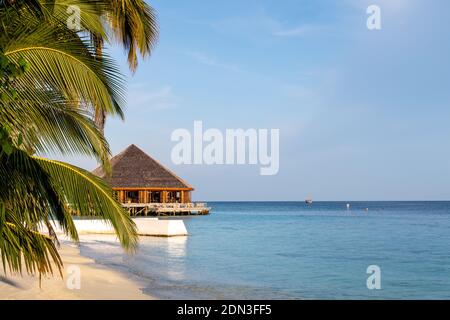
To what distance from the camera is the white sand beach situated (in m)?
9.59

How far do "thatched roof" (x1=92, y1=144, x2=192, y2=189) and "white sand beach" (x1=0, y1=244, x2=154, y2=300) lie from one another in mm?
37165

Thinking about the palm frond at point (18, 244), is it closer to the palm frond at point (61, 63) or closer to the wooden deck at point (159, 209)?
the palm frond at point (61, 63)

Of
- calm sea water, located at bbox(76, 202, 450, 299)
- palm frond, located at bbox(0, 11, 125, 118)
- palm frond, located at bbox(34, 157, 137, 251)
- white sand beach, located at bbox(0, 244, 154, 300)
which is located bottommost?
calm sea water, located at bbox(76, 202, 450, 299)

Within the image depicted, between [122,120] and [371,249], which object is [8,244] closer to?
[122,120]

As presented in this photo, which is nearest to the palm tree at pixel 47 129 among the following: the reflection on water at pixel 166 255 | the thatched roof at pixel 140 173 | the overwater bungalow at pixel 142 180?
the reflection on water at pixel 166 255

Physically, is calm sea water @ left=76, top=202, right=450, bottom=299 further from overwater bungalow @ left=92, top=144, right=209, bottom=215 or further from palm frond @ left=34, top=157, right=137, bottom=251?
overwater bungalow @ left=92, top=144, right=209, bottom=215

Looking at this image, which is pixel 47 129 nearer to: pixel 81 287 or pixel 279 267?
pixel 81 287

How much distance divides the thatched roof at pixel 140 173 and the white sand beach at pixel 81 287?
3716cm

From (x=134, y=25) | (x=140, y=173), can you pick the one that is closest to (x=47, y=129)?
(x=134, y=25)

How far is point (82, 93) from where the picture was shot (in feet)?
16.5

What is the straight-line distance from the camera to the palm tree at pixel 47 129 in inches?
170

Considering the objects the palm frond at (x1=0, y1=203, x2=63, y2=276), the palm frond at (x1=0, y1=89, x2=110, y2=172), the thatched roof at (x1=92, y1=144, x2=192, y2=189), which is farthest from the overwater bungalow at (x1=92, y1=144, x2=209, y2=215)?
the palm frond at (x1=0, y1=203, x2=63, y2=276)
